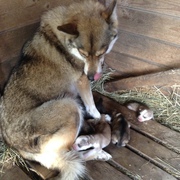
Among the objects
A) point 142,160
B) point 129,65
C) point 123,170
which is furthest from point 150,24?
point 123,170

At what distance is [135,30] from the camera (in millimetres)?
3168

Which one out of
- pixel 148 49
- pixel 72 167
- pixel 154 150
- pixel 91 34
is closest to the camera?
pixel 72 167

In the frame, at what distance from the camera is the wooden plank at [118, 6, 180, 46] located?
9.35ft

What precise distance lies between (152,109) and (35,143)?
143 centimetres

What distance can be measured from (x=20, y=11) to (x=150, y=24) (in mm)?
1339

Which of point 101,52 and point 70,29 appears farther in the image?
point 101,52

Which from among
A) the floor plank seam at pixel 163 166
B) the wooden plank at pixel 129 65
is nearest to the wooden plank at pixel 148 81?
the wooden plank at pixel 129 65

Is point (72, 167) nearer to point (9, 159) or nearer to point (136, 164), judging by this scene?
point (136, 164)

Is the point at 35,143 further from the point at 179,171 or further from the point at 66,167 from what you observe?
the point at 179,171

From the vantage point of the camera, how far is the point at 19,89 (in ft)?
8.23

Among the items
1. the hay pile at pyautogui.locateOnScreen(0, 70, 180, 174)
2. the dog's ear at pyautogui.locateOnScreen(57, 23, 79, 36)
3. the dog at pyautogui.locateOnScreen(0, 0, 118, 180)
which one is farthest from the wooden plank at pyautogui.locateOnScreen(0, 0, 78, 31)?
the hay pile at pyautogui.locateOnScreen(0, 70, 180, 174)

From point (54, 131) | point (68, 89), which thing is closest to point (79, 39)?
point (68, 89)

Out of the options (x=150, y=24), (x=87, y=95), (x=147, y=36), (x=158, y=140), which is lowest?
(x=158, y=140)

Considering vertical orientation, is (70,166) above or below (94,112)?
above
